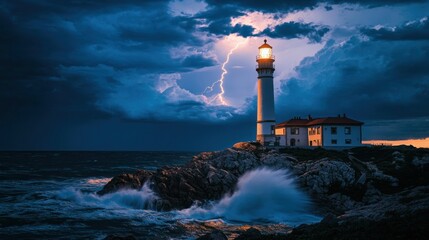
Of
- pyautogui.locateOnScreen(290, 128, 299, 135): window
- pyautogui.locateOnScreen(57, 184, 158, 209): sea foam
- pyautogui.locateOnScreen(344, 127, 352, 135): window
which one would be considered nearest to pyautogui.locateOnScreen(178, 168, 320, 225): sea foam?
pyautogui.locateOnScreen(57, 184, 158, 209): sea foam

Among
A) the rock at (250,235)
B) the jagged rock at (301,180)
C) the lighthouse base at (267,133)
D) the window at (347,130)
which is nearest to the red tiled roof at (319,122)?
the window at (347,130)

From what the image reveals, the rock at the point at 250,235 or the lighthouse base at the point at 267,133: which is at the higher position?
the lighthouse base at the point at 267,133

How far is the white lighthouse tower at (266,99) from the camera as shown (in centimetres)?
5509

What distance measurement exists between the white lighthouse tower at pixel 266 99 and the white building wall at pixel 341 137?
22.7ft

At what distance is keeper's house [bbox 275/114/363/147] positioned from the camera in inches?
2143

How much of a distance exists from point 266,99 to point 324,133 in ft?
29.2

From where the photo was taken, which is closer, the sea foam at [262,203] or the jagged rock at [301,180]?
the sea foam at [262,203]

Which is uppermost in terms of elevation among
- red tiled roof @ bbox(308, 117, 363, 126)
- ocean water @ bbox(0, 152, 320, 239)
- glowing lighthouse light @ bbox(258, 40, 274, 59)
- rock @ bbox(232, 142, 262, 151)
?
glowing lighthouse light @ bbox(258, 40, 274, 59)

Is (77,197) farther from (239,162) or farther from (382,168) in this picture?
(382,168)

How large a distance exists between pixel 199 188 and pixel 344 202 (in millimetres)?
11822

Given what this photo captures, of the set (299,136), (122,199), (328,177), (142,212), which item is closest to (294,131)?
(299,136)

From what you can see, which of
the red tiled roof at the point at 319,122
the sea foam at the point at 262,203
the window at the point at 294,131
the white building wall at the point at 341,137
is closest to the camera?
the sea foam at the point at 262,203

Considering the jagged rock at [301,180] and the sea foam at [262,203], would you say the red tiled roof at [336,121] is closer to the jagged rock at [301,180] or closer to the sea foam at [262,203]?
the jagged rock at [301,180]

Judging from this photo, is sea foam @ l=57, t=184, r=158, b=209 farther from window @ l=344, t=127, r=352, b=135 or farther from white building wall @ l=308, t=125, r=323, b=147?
window @ l=344, t=127, r=352, b=135
